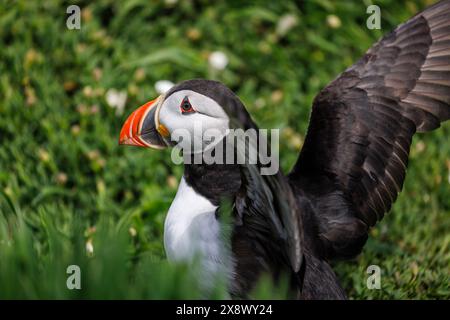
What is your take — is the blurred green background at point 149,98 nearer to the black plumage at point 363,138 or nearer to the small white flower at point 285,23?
the small white flower at point 285,23

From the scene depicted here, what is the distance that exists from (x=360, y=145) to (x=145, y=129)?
913mm

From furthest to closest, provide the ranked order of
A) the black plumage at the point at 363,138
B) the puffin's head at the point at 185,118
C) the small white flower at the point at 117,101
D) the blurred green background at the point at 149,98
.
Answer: the small white flower at the point at 117,101 < the blurred green background at the point at 149,98 < the black plumage at the point at 363,138 < the puffin's head at the point at 185,118

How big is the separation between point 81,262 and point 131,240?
1508 mm

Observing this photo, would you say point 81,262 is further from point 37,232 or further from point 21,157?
point 21,157

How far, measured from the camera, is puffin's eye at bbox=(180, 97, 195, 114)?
307 centimetres

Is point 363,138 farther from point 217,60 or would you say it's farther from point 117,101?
point 217,60

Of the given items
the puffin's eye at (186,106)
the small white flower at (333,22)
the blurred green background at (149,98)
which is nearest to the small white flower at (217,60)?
the blurred green background at (149,98)

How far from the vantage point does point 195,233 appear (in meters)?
3.12

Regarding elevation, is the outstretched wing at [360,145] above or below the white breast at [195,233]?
above

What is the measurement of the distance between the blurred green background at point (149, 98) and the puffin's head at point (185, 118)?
0.44m

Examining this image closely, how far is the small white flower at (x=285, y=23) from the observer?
579cm

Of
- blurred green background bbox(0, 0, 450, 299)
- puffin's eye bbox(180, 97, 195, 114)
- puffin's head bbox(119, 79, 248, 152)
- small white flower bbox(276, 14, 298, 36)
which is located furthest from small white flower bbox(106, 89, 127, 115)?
puffin's eye bbox(180, 97, 195, 114)

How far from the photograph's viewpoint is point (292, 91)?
217 inches

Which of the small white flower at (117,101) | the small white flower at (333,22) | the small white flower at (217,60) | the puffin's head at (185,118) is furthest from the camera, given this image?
the small white flower at (333,22)
